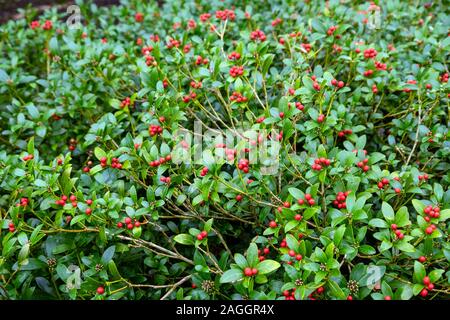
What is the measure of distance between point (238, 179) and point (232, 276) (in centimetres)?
44

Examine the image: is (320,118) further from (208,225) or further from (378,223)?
(208,225)

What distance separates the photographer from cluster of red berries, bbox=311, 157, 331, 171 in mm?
1834

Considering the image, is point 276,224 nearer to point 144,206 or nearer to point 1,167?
point 144,206

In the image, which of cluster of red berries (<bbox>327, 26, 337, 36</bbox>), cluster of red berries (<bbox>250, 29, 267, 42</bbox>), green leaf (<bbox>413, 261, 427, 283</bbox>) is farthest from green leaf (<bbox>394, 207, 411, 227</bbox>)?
cluster of red berries (<bbox>250, 29, 267, 42</bbox>)

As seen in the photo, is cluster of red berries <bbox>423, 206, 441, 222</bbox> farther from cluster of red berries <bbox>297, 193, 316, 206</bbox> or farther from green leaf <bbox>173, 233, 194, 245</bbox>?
green leaf <bbox>173, 233, 194, 245</bbox>

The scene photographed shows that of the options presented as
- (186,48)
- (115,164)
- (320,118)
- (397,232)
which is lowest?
(397,232)

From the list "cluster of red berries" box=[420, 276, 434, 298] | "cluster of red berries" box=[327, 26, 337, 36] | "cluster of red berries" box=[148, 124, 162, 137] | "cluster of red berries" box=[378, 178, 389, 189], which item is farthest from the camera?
"cluster of red berries" box=[327, 26, 337, 36]

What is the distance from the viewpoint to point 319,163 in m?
1.86

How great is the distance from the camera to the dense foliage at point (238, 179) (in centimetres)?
174

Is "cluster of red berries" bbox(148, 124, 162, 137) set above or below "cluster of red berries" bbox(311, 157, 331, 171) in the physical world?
above

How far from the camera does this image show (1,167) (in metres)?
2.23

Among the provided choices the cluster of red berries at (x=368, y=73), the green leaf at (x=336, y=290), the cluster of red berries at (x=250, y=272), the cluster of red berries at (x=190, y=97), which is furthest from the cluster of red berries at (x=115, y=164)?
the cluster of red berries at (x=368, y=73)

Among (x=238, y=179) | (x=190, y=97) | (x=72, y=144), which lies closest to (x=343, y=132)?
(x=238, y=179)
